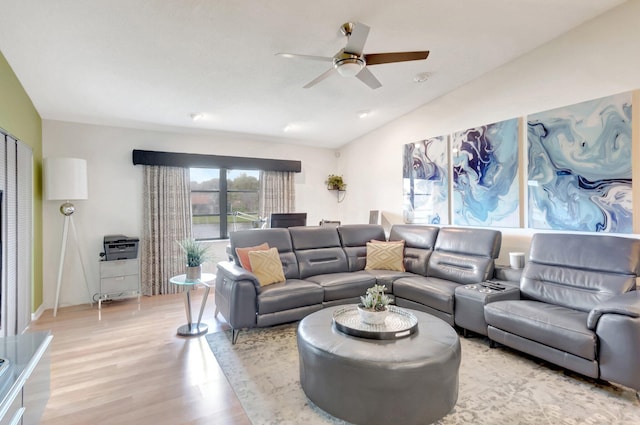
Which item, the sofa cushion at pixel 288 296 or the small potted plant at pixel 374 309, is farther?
the sofa cushion at pixel 288 296

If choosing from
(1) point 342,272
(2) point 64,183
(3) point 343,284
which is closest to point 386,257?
(1) point 342,272

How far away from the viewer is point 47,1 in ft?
7.56

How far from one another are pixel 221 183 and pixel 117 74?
2491 mm

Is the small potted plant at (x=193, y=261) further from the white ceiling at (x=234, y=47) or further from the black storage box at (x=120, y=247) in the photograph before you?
the white ceiling at (x=234, y=47)

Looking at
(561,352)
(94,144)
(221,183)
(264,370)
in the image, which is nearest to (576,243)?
(561,352)

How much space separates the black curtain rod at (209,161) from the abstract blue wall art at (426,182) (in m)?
2.15

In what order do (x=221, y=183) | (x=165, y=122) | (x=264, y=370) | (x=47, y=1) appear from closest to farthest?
(x=47, y=1)
(x=264, y=370)
(x=165, y=122)
(x=221, y=183)

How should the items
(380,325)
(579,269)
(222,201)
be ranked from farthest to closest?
1. (222,201)
2. (579,269)
3. (380,325)

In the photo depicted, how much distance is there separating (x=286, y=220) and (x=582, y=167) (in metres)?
3.38

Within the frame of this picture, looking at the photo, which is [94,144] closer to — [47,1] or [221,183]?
[221,183]

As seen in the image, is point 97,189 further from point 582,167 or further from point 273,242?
point 582,167

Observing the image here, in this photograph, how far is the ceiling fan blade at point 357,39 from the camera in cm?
229

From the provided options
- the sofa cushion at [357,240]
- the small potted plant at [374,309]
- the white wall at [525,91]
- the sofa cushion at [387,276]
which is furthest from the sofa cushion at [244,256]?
the white wall at [525,91]

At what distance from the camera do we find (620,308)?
7.14ft
